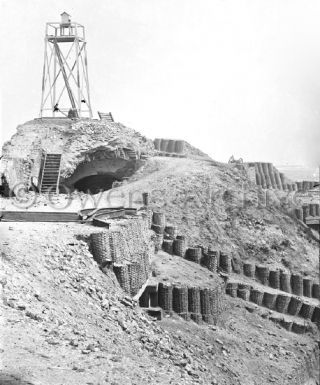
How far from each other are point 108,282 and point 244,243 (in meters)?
8.47

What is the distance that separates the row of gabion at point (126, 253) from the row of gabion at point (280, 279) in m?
4.37

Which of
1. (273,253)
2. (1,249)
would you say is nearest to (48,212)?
(1,249)

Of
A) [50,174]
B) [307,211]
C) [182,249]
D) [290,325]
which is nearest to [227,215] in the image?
[182,249]

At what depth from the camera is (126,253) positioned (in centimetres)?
1416

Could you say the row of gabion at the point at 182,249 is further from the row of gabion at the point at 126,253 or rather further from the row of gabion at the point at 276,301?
the row of gabion at the point at 126,253

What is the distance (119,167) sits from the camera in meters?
23.8

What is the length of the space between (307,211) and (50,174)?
10216 mm

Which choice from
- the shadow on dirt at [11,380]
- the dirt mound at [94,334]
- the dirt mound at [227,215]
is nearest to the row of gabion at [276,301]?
the dirt mound at [94,334]

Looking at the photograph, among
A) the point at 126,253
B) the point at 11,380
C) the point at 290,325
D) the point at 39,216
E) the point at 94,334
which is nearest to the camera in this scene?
the point at 11,380

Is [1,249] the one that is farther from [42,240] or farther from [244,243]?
[244,243]

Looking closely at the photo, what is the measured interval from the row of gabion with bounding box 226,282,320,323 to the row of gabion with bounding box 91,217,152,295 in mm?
3210

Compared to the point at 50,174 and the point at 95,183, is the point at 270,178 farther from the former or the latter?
the point at 50,174

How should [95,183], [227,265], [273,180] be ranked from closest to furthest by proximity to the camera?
[227,265] → [95,183] → [273,180]

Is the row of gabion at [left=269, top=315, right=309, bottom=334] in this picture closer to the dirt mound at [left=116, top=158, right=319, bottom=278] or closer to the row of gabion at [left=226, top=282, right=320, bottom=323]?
the row of gabion at [left=226, top=282, right=320, bottom=323]
